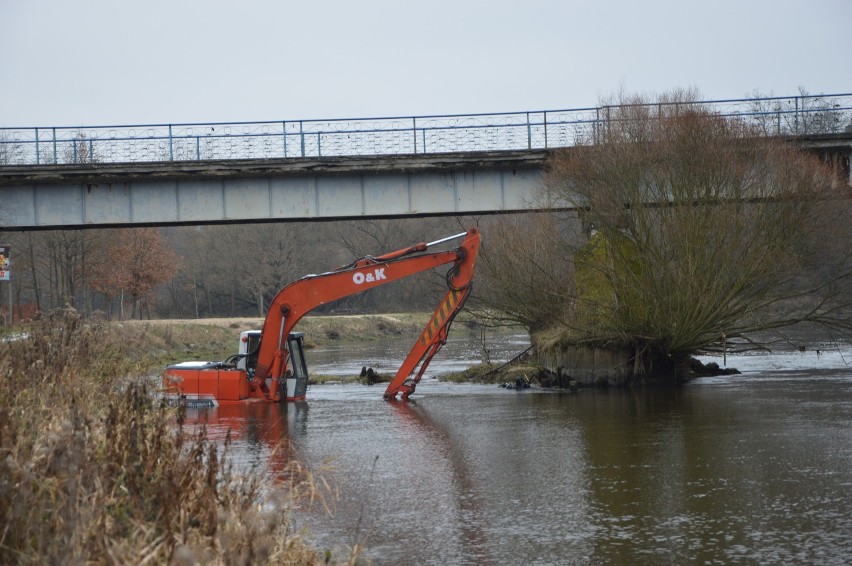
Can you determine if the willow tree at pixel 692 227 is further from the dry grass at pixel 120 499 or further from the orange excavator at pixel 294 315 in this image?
the dry grass at pixel 120 499

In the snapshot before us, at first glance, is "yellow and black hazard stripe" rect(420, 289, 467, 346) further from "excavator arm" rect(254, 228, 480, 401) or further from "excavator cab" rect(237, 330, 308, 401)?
"excavator cab" rect(237, 330, 308, 401)

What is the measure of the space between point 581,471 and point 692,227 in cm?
1332

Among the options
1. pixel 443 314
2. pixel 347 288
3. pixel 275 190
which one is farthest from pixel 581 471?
pixel 275 190

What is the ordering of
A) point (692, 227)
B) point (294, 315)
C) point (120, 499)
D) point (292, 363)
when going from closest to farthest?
point (120, 499) < point (294, 315) < point (292, 363) < point (692, 227)

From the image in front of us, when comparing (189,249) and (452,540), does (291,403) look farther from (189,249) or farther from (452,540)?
(189,249)

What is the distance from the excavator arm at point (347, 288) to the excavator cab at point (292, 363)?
0.28m

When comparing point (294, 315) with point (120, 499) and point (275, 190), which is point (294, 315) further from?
point (120, 499)

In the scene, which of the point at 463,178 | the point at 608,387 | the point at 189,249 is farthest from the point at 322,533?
the point at 189,249

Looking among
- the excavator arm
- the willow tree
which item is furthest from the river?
the willow tree

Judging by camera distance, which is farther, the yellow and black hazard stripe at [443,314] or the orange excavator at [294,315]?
the yellow and black hazard stripe at [443,314]

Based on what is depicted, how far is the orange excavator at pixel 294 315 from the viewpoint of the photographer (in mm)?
23812

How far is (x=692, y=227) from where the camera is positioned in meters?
26.3

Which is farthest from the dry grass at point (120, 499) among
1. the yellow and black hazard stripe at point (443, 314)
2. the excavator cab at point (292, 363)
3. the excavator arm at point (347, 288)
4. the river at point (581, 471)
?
the yellow and black hazard stripe at point (443, 314)

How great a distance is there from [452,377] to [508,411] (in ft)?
28.9
